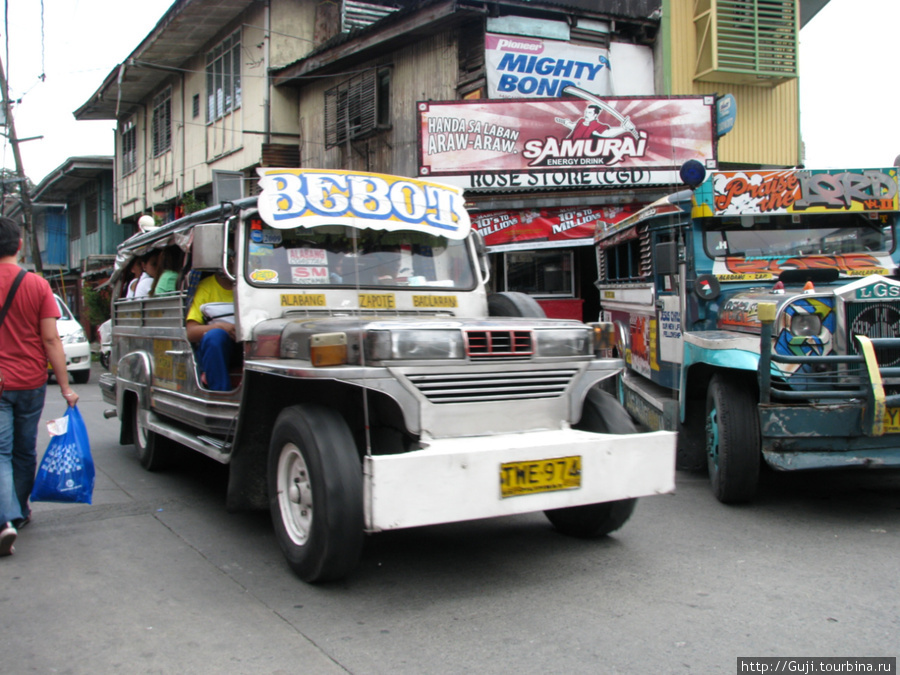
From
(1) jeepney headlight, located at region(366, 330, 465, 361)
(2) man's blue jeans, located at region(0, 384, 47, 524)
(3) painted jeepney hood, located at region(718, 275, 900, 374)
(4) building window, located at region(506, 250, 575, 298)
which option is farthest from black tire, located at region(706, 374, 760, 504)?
(4) building window, located at region(506, 250, 575, 298)

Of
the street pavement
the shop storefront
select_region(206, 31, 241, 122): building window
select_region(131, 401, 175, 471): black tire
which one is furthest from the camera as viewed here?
select_region(206, 31, 241, 122): building window

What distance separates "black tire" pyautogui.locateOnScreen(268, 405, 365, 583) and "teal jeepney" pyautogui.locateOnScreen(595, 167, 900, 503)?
107 inches

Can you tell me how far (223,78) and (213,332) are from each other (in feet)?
54.5

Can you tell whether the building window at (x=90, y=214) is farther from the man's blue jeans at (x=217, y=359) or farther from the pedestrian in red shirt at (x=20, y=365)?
the pedestrian in red shirt at (x=20, y=365)

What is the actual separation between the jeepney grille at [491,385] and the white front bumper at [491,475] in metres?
0.20

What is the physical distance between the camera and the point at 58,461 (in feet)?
15.5

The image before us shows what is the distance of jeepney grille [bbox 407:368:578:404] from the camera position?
12.7ft

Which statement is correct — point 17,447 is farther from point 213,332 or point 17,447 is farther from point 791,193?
point 791,193

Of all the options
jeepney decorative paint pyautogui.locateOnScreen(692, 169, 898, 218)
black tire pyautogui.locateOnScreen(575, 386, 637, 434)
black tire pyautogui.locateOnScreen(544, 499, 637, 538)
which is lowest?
black tire pyautogui.locateOnScreen(544, 499, 637, 538)

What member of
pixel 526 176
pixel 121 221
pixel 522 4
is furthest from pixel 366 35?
pixel 121 221

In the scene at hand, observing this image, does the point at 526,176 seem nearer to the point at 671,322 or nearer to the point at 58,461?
the point at 671,322

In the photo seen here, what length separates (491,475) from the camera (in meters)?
3.62

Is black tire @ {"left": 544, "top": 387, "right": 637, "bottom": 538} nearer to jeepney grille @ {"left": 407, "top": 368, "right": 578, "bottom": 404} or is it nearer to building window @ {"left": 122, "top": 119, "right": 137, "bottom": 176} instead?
jeepney grille @ {"left": 407, "top": 368, "right": 578, "bottom": 404}

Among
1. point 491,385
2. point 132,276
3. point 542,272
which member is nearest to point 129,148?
point 542,272
